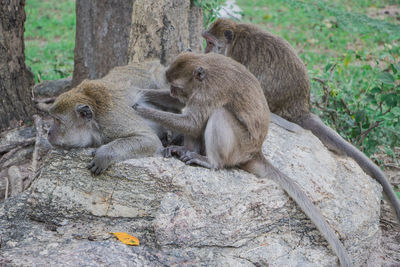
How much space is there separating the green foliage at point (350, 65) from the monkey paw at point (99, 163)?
132 inches

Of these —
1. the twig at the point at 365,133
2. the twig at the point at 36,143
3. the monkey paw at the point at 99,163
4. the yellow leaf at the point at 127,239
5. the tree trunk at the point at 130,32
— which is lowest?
the twig at the point at 36,143

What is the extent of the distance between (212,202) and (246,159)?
1.92 ft

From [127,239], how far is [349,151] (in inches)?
106

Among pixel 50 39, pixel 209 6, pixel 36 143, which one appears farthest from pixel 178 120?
pixel 50 39

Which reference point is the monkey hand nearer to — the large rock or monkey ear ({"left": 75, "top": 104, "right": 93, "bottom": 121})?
the large rock

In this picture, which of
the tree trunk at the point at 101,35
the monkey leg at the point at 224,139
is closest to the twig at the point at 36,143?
the tree trunk at the point at 101,35

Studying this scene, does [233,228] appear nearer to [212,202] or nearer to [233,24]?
[212,202]

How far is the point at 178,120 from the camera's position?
4129 millimetres

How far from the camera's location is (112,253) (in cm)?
361

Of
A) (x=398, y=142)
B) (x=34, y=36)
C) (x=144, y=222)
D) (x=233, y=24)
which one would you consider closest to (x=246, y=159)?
(x=144, y=222)

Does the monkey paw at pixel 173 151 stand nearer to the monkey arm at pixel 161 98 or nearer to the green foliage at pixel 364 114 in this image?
the monkey arm at pixel 161 98

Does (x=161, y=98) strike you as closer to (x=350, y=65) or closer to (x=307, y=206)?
(x=307, y=206)

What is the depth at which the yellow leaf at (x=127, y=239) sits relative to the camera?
12.4 feet

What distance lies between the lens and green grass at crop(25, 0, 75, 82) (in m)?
9.06
